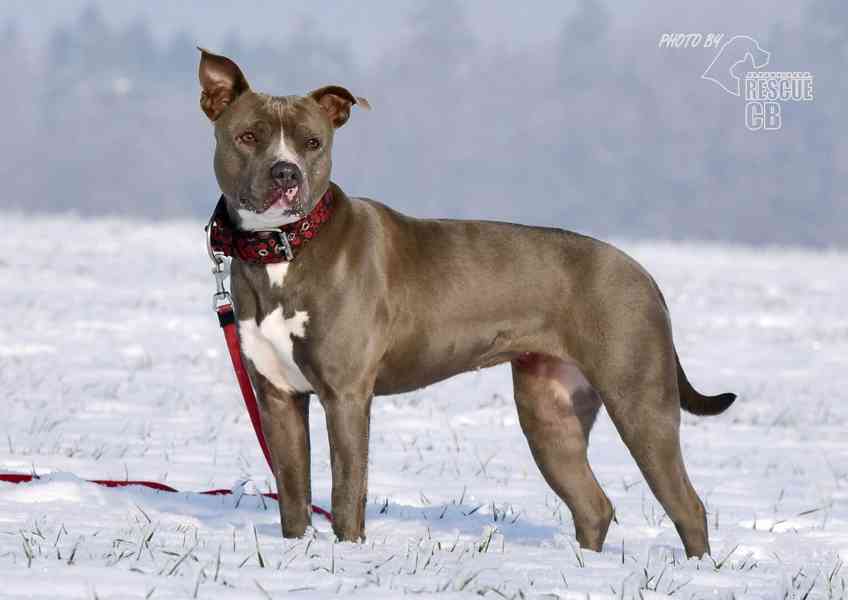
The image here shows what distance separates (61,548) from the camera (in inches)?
179

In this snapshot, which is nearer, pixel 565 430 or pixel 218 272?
pixel 218 272

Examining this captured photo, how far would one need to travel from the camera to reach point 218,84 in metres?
5.49

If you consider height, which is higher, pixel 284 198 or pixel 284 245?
pixel 284 198

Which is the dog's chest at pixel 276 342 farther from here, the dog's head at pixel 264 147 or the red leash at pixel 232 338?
the dog's head at pixel 264 147

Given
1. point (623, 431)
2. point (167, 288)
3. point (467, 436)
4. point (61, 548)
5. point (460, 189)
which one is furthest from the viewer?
point (460, 189)

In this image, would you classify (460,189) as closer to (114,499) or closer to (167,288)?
(167,288)

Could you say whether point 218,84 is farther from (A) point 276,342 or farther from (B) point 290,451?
(B) point 290,451

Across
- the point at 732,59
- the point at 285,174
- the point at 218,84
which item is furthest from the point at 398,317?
the point at 732,59

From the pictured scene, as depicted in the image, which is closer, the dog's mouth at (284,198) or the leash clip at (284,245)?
the dog's mouth at (284,198)

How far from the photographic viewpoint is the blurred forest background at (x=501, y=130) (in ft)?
213

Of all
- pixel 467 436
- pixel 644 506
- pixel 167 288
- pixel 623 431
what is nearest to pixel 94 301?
pixel 167 288

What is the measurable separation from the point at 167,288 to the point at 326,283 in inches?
654

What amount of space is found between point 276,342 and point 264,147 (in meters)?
0.79

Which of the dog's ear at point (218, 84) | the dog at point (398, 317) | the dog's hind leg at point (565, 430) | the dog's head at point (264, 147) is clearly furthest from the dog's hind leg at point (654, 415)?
the dog's ear at point (218, 84)
